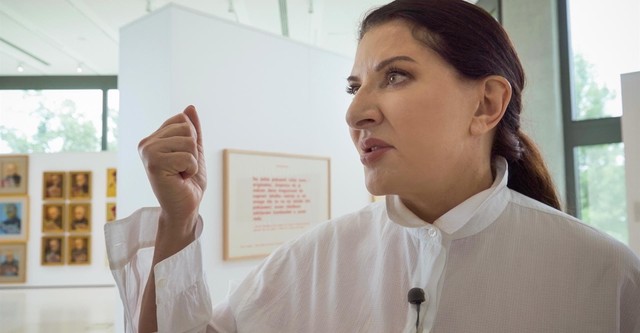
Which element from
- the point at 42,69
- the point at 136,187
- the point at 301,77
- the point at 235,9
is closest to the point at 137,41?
the point at 136,187

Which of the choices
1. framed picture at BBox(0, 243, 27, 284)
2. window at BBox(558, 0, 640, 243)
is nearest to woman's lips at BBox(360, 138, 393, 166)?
window at BBox(558, 0, 640, 243)

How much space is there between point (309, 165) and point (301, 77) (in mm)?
855

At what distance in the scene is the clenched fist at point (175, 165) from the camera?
1304 mm

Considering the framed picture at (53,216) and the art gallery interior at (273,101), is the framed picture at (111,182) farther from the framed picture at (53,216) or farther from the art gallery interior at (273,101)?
the art gallery interior at (273,101)

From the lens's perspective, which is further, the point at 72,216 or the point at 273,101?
the point at 72,216

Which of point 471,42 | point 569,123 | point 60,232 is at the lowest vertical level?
point 60,232

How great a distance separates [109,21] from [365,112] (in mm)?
9609

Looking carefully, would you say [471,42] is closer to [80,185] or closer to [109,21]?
[109,21]

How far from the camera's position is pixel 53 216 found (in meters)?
12.1

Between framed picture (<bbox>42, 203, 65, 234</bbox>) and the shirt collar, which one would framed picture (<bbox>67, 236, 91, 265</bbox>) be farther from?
the shirt collar

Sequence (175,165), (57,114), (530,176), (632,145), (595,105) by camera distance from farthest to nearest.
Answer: (57,114), (595,105), (632,145), (530,176), (175,165)

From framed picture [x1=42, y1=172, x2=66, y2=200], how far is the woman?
11825mm

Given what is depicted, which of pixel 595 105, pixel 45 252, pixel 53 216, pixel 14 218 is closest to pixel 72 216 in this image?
pixel 53 216

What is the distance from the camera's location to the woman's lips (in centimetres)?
135
